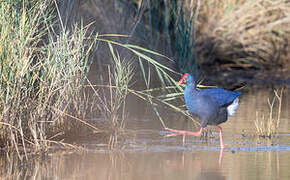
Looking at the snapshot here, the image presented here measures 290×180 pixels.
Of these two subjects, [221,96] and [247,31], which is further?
[247,31]

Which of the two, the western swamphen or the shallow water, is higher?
the western swamphen

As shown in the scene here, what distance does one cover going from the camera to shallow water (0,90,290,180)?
17.6 ft

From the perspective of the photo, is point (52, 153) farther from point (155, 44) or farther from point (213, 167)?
point (155, 44)

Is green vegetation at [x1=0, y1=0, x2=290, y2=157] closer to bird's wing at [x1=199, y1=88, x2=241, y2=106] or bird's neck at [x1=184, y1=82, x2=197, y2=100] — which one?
bird's neck at [x1=184, y1=82, x2=197, y2=100]

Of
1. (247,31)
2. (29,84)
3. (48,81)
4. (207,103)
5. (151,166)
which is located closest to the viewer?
(151,166)

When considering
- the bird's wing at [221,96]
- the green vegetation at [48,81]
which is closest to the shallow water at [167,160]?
the green vegetation at [48,81]

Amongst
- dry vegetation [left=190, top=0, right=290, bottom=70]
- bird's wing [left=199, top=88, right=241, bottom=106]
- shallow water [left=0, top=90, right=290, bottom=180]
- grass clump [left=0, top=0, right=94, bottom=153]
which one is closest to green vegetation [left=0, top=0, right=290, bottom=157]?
grass clump [left=0, top=0, right=94, bottom=153]

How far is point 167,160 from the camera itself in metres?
5.94

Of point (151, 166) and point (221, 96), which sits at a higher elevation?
point (221, 96)

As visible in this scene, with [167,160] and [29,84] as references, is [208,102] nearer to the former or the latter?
[167,160]

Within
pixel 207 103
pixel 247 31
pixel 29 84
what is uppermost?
pixel 247 31

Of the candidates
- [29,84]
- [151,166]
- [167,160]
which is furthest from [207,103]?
[29,84]

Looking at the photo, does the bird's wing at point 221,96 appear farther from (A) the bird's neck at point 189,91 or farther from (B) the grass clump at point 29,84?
(B) the grass clump at point 29,84

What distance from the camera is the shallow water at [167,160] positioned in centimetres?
537
